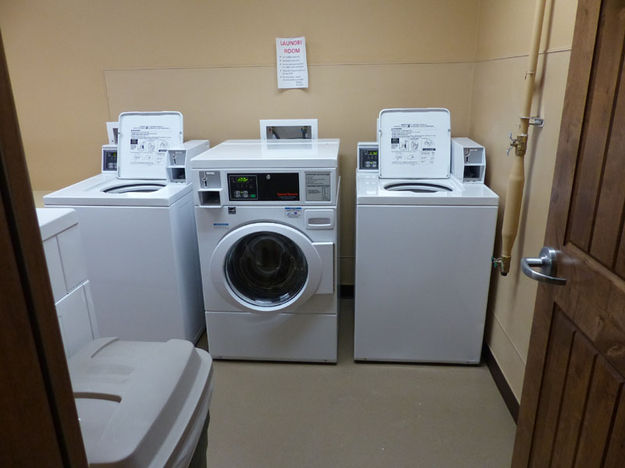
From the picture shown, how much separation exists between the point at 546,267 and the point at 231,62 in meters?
2.30

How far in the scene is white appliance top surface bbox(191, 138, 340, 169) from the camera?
6.82 feet

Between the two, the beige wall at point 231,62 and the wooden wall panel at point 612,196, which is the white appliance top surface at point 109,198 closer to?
the beige wall at point 231,62

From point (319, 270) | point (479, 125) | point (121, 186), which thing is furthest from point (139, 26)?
point (479, 125)

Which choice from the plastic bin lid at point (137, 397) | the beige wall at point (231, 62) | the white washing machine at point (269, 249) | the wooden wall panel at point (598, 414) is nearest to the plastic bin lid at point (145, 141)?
the beige wall at point (231, 62)

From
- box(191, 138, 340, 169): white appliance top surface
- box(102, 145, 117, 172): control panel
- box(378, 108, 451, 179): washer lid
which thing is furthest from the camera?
box(102, 145, 117, 172): control panel

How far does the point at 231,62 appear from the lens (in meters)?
2.78

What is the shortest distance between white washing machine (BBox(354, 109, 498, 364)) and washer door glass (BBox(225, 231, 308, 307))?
1.05ft

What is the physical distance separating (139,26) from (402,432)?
2.70 metres

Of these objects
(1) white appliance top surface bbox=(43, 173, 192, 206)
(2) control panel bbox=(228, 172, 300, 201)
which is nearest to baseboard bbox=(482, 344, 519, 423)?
(2) control panel bbox=(228, 172, 300, 201)

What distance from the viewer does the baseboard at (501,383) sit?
198 centimetres

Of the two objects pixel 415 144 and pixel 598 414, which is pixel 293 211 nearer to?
pixel 415 144

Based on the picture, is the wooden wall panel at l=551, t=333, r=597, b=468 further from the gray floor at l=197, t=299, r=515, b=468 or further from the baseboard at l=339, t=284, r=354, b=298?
the baseboard at l=339, t=284, r=354, b=298

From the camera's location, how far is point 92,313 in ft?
4.04

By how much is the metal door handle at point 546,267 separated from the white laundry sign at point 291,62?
2.02 meters
